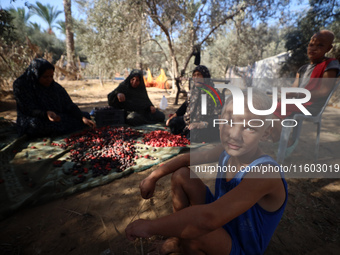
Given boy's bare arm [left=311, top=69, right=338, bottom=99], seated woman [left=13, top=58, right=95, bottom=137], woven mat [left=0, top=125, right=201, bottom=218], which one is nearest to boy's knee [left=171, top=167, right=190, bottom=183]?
woven mat [left=0, top=125, right=201, bottom=218]

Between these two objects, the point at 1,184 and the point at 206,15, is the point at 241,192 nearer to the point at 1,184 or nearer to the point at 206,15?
the point at 1,184

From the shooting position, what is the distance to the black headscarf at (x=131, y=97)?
5625 mm

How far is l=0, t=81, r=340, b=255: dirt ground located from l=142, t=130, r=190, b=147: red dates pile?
1181mm

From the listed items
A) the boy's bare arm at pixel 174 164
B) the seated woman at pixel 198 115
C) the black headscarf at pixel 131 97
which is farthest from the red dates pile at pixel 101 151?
the boy's bare arm at pixel 174 164

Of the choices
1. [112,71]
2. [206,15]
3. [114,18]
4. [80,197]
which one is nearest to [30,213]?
[80,197]

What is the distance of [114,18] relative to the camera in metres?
10.3

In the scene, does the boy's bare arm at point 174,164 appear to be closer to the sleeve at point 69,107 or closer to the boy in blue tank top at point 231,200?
the boy in blue tank top at point 231,200

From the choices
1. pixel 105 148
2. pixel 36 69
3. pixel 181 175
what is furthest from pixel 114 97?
pixel 181 175

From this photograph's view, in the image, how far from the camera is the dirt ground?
69.5 inches

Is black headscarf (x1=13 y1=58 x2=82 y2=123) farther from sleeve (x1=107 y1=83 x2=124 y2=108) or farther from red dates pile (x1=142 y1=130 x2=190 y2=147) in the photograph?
red dates pile (x1=142 y1=130 x2=190 y2=147)

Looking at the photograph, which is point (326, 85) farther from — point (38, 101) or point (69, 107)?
point (38, 101)

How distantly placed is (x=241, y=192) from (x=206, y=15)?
9828 millimetres

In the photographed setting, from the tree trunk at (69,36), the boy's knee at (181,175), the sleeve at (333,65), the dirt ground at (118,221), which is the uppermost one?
the tree trunk at (69,36)

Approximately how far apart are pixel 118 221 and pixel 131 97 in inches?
169
